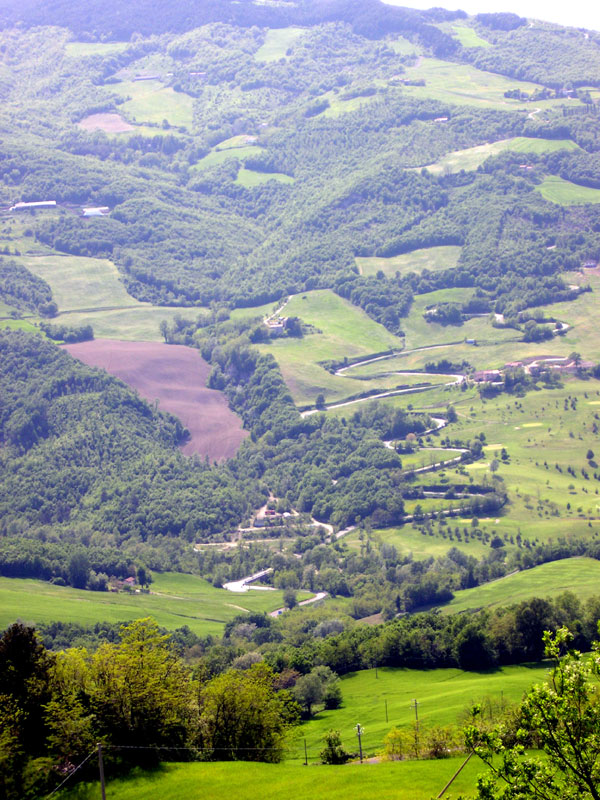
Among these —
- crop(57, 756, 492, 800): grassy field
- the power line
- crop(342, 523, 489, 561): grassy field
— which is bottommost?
crop(57, 756, 492, 800): grassy field

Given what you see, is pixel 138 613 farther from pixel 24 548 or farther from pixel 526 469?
pixel 526 469

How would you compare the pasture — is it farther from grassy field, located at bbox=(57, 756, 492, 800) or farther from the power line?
the power line

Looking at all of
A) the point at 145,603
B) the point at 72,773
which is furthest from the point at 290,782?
the point at 145,603

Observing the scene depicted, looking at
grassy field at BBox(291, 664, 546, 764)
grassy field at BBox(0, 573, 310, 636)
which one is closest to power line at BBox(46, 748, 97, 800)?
grassy field at BBox(291, 664, 546, 764)

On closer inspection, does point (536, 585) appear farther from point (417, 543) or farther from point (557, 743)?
point (557, 743)

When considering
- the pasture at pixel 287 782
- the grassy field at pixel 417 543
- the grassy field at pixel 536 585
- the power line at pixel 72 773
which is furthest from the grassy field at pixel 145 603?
the pasture at pixel 287 782

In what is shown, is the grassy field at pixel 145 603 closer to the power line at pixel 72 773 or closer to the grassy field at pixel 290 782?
the power line at pixel 72 773

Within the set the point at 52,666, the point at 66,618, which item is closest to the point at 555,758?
the point at 52,666
